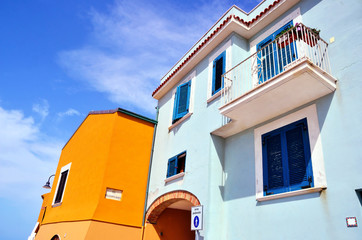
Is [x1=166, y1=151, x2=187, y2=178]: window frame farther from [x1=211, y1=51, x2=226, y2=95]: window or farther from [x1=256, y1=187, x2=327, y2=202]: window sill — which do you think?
[x1=256, y1=187, x2=327, y2=202]: window sill

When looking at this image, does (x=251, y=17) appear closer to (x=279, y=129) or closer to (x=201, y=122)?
(x=201, y=122)

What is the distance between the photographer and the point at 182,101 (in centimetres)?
1134

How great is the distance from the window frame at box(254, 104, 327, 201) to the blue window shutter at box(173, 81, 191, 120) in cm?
349

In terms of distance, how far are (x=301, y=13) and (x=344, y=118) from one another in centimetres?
345

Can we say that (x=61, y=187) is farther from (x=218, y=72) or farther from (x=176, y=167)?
(x=218, y=72)

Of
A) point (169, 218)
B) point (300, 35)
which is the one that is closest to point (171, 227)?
point (169, 218)

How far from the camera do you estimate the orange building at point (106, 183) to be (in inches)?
409

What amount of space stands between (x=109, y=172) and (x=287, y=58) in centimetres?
705

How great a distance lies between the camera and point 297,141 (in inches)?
270

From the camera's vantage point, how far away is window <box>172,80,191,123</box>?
11023 millimetres

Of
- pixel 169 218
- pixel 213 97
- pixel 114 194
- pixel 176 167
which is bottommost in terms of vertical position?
pixel 169 218

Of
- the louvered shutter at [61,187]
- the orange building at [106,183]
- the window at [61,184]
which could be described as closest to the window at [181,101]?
the orange building at [106,183]

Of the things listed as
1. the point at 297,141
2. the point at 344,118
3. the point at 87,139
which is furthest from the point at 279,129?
the point at 87,139

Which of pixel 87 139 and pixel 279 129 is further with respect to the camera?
pixel 87 139
